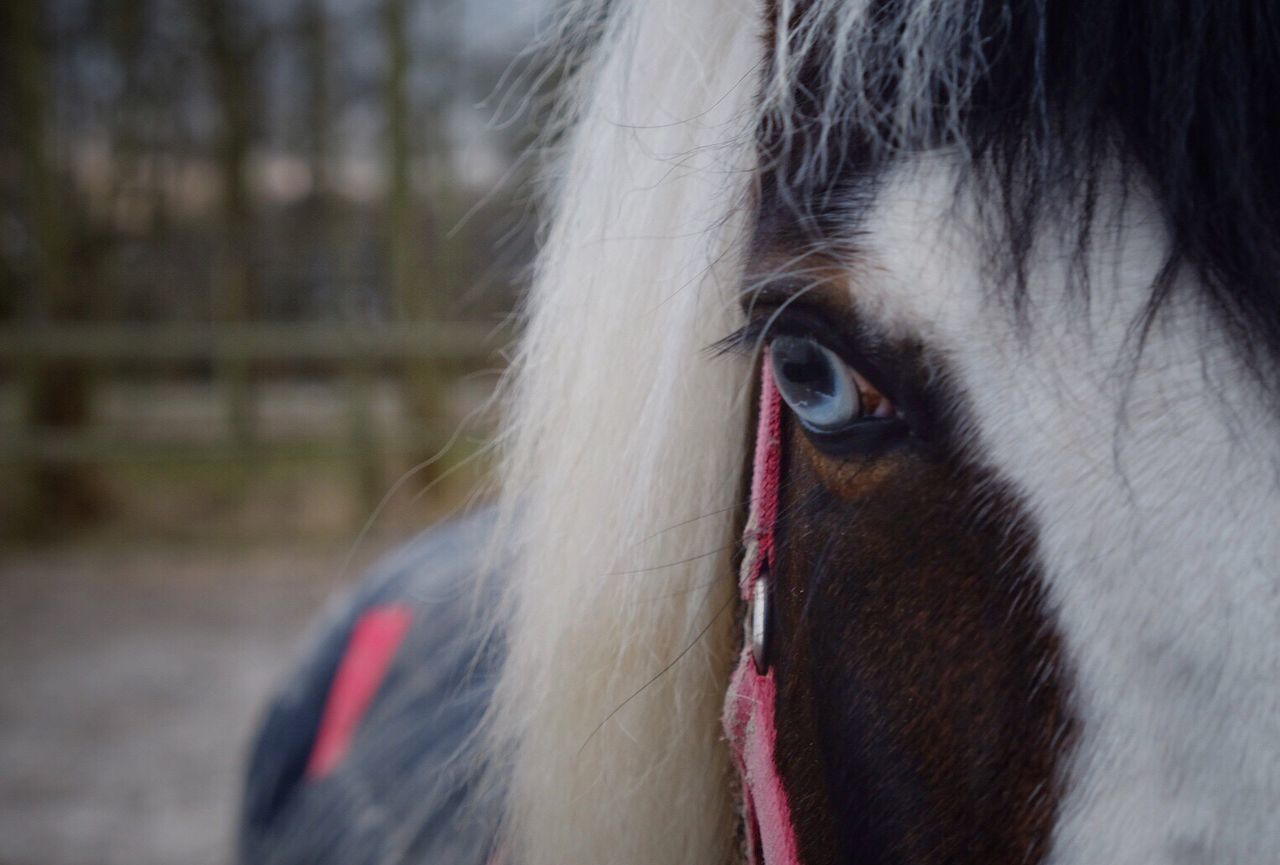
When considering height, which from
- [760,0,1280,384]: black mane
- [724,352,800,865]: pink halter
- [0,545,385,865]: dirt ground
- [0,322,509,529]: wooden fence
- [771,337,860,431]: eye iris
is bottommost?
[0,545,385,865]: dirt ground

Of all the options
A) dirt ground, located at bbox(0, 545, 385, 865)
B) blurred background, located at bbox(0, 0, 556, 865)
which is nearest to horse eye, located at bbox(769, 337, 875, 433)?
dirt ground, located at bbox(0, 545, 385, 865)

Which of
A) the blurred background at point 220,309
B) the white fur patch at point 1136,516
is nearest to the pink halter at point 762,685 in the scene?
the white fur patch at point 1136,516

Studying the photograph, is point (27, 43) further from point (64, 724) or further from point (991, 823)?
point (991, 823)

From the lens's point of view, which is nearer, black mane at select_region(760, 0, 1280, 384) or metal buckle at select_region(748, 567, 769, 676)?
black mane at select_region(760, 0, 1280, 384)

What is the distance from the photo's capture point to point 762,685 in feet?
1.93

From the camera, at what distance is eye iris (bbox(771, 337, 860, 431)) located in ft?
1.66

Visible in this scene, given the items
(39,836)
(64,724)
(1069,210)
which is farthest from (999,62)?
(64,724)

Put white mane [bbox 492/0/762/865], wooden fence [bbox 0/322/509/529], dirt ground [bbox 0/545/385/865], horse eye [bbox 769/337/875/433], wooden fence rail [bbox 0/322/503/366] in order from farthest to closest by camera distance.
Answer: wooden fence rail [bbox 0/322/503/366]
wooden fence [bbox 0/322/509/529]
dirt ground [bbox 0/545/385/865]
white mane [bbox 492/0/762/865]
horse eye [bbox 769/337/875/433]

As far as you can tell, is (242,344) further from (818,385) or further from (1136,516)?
(1136,516)

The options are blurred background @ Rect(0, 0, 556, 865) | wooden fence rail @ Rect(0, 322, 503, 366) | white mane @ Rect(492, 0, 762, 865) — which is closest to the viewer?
white mane @ Rect(492, 0, 762, 865)

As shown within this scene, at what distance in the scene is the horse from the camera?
40cm

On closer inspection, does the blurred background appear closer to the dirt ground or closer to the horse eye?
the dirt ground

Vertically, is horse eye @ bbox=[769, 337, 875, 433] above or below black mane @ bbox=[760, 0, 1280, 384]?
below

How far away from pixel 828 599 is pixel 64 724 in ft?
12.0
